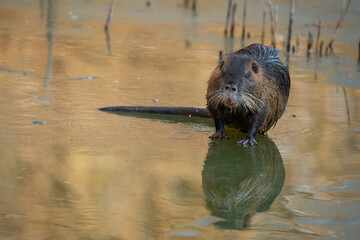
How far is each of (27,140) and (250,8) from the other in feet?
33.8

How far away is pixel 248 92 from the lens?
5.49 metres

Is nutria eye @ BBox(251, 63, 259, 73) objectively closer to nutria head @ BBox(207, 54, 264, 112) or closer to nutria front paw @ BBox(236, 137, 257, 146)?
nutria head @ BBox(207, 54, 264, 112)

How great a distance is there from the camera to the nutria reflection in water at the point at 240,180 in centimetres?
399

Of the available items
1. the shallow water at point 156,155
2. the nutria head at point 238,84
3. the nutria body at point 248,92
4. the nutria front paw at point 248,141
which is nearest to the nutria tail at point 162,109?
the shallow water at point 156,155

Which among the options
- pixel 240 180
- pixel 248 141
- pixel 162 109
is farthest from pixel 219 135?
pixel 240 180

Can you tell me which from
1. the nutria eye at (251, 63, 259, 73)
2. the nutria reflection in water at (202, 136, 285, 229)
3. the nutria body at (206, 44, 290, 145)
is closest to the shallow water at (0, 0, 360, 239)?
the nutria reflection in water at (202, 136, 285, 229)

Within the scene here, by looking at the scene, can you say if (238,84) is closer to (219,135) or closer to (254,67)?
(254,67)

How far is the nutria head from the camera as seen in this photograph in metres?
5.32

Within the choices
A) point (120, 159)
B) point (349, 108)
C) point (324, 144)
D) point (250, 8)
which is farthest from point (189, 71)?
point (250, 8)

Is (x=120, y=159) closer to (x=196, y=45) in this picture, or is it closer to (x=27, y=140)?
(x=27, y=140)

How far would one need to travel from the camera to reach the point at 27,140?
5164 millimetres

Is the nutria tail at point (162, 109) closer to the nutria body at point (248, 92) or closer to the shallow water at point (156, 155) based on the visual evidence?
the shallow water at point (156, 155)

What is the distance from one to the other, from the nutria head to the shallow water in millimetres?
366

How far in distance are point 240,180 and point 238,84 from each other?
103 cm
